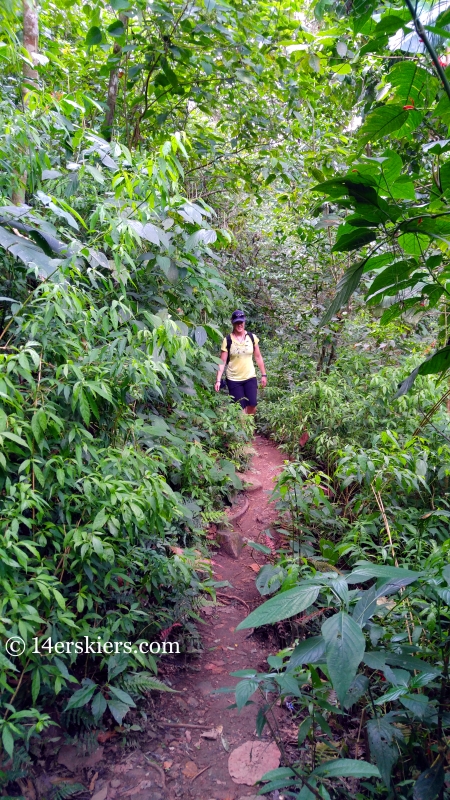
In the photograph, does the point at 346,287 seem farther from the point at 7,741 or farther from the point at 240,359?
the point at 240,359

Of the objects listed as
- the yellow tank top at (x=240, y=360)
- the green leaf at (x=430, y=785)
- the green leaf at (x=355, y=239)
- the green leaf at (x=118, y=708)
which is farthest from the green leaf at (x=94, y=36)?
the green leaf at (x=430, y=785)

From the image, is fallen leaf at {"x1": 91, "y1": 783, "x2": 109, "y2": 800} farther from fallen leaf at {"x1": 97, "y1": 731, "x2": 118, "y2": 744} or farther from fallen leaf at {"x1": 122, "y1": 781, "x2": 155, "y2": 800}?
fallen leaf at {"x1": 97, "y1": 731, "x2": 118, "y2": 744}

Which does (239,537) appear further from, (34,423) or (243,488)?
(34,423)

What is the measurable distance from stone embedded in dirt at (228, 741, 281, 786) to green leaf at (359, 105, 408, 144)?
93.7 inches

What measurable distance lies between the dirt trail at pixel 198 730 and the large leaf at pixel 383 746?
0.61 metres

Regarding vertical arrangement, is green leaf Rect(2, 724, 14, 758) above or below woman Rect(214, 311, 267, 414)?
below

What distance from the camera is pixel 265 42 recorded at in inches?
162

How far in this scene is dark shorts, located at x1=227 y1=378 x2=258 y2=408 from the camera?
5727 millimetres

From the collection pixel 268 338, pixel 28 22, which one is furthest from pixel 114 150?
pixel 268 338

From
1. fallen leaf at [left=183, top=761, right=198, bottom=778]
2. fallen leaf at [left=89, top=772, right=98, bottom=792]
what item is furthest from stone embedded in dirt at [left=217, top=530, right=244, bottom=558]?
fallen leaf at [left=89, top=772, right=98, bottom=792]

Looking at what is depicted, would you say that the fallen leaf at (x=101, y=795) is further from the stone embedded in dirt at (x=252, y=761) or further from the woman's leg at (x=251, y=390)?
the woman's leg at (x=251, y=390)

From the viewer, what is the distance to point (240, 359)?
557cm

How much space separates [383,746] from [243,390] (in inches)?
177

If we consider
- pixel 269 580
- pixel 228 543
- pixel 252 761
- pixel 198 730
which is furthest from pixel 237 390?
pixel 252 761
